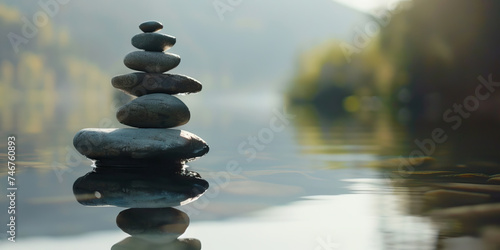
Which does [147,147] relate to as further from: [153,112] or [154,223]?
[154,223]

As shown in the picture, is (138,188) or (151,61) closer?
(138,188)

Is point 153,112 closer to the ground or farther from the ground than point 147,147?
farther from the ground

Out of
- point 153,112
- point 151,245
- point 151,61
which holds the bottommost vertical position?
point 151,245

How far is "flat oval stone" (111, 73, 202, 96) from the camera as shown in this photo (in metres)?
13.9

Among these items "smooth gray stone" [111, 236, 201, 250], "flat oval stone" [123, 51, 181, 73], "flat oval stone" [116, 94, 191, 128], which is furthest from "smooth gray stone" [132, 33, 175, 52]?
"smooth gray stone" [111, 236, 201, 250]

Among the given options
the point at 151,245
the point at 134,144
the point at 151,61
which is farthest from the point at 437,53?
the point at 151,245

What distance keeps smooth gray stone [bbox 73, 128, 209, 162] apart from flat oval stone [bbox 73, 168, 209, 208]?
432mm

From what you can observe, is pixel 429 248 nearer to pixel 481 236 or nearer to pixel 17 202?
pixel 481 236

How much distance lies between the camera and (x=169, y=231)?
22.3 feet

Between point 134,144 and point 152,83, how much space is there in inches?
78.3

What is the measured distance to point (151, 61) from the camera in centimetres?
1397

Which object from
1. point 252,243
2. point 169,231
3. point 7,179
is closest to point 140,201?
point 169,231

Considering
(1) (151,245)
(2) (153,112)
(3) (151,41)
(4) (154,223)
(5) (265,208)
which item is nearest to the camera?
(1) (151,245)

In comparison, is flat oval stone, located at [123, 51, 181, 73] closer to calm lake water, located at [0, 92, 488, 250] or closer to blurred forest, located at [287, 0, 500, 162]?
calm lake water, located at [0, 92, 488, 250]
